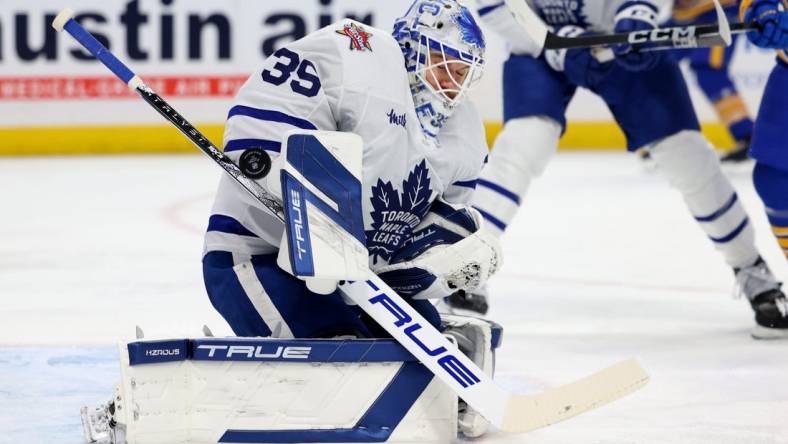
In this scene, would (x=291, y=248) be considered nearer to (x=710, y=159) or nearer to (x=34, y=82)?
(x=710, y=159)

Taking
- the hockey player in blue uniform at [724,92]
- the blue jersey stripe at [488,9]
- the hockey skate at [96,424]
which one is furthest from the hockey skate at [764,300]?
the hockey player in blue uniform at [724,92]

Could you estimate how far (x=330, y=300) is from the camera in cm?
210

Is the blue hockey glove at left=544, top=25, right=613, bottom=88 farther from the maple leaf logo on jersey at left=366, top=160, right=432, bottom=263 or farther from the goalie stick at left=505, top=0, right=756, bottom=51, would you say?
the maple leaf logo on jersey at left=366, top=160, right=432, bottom=263

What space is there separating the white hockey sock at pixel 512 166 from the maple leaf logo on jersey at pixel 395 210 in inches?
38.2

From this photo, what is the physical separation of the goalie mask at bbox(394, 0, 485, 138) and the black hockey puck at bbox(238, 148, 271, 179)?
1.03ft

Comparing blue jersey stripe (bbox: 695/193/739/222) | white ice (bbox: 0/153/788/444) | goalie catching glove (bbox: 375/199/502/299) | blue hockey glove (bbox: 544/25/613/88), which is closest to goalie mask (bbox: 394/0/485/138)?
goalie catching glove (bbox: 375/199/502/299)

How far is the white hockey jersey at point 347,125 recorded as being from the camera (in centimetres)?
207

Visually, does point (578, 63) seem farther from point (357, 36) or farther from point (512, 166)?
point (357, 36)

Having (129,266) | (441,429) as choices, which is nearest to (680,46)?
(441,429)

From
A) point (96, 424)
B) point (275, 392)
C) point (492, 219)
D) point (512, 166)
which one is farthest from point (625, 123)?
point (96, 424)

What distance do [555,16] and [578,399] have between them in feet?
5.01

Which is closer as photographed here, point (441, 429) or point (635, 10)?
point (441, 429)

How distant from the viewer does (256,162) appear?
2.02m

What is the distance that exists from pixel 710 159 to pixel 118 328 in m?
1.42
